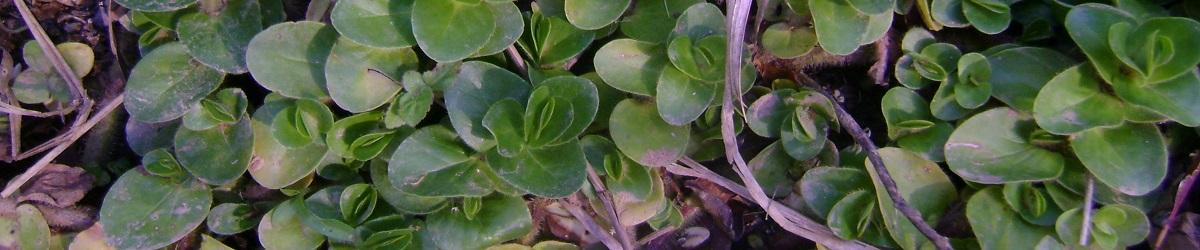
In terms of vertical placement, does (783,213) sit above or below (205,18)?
below

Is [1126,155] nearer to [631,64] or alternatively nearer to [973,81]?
[973,81]

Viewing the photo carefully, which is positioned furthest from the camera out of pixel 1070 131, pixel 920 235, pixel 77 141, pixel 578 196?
pixel 77 141

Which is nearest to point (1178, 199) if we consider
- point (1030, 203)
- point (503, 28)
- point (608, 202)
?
point (1030, 203)

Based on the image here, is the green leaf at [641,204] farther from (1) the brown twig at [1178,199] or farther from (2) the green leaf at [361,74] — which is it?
(1) the brown twig at [1178,199]

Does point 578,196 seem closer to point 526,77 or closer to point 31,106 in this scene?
point 526,77

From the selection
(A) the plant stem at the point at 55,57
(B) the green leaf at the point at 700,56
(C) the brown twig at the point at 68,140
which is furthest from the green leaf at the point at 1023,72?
(A) the plant stem at the point at 55,57

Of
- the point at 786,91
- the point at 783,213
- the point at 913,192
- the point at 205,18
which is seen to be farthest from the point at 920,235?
the point at 205,18
